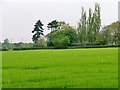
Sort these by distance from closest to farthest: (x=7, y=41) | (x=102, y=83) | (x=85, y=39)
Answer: (x=102, y=83), (x=85, y=39), (x=7, y=41)

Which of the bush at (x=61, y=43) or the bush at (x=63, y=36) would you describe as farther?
the bush at (x=63, y=36)

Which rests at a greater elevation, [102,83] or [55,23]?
[55,23]

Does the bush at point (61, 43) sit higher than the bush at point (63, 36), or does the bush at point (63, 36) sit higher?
the bush at point (63, 36)

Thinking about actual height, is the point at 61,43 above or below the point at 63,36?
below

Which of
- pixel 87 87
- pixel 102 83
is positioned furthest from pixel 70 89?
pixel 102 83

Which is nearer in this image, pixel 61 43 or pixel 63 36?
pixel 61 43

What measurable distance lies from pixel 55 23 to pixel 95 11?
1172cm

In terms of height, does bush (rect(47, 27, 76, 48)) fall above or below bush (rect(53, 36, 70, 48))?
above

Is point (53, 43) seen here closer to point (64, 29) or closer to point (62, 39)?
point (62, 39)

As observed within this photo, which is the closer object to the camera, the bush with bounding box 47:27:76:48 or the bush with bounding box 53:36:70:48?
the bush with bounding box 53:36:70:48

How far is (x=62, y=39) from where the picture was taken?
68.9 m

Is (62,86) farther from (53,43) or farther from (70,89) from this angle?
(53,43)

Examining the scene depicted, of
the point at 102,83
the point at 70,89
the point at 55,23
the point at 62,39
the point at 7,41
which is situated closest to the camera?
the point at 70,89

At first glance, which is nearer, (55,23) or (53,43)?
(53,43)
